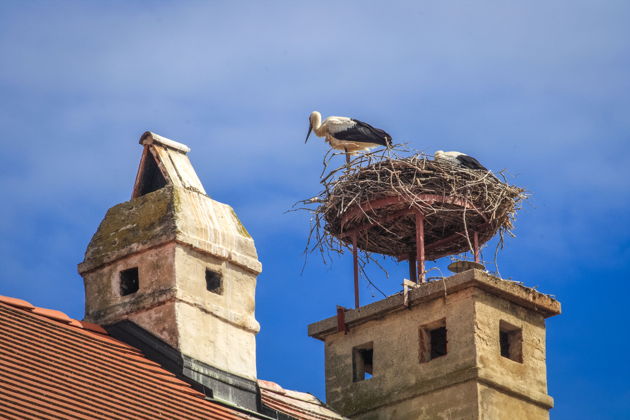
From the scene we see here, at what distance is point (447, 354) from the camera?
1504cm

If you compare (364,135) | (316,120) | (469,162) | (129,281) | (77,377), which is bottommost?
(77,377)

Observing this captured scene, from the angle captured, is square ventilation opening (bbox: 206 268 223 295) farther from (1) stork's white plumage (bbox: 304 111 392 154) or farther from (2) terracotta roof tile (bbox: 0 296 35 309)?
(1) stork's white plumage (bbox: 304 111 392 154)

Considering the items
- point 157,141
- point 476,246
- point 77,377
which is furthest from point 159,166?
point 476,246

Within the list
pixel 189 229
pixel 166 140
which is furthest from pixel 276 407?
pixel 166 140

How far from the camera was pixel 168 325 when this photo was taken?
12.9 m

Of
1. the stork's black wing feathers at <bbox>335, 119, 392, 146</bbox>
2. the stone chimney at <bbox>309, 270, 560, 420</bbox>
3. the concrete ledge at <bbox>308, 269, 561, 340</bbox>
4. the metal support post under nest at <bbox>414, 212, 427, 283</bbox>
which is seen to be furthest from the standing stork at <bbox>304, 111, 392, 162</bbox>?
the stone chimney at <bbox>309, 270, 560, 420</bbox>

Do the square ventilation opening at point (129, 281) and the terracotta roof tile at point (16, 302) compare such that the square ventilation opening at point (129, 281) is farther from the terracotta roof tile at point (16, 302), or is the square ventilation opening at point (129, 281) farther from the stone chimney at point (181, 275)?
the terracotta roof tile at point (16, 302)

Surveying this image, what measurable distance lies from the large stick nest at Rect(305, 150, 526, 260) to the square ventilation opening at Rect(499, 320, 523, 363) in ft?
5.63

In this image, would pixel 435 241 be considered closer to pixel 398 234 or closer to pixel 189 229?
pixel 398 234

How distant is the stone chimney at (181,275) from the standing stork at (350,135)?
20.8 ft

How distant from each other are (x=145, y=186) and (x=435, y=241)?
5003mm

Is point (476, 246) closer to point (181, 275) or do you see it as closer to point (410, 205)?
point (410, 205)

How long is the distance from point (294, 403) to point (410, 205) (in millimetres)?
3242

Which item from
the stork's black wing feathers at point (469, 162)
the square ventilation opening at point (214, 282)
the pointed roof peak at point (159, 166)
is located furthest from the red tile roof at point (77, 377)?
the stork's black wing feathers at point (469, 162)
